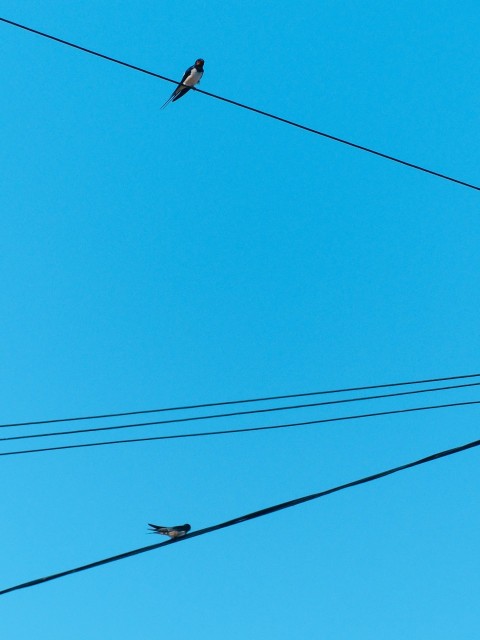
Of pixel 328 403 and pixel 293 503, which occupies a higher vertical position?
pixel 328 403

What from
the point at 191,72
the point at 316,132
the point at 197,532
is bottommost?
the point at 197,532

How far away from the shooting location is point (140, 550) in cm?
691

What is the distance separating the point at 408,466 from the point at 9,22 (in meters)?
4.36

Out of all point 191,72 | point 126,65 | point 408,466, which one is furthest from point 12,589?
point 191,72

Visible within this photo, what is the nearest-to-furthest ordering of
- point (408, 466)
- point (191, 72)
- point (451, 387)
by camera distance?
point (408, 466) < point (451, 387) < point (191, 72)

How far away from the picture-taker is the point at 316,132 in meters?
8.38

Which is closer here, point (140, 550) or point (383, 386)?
point (140, 550)

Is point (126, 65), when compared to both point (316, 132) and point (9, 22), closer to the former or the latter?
point (9, 22)

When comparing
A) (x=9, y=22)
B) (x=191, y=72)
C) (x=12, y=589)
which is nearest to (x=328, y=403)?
(x=12, y=589)

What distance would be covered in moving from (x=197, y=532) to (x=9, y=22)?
400 cm

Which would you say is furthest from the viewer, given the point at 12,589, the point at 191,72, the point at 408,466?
the point at 191,72

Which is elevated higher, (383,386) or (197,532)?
(383,386)

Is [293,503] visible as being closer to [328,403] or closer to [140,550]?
[140,550]

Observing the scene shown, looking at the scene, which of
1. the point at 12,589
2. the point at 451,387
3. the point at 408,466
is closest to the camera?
the point at 408,466
